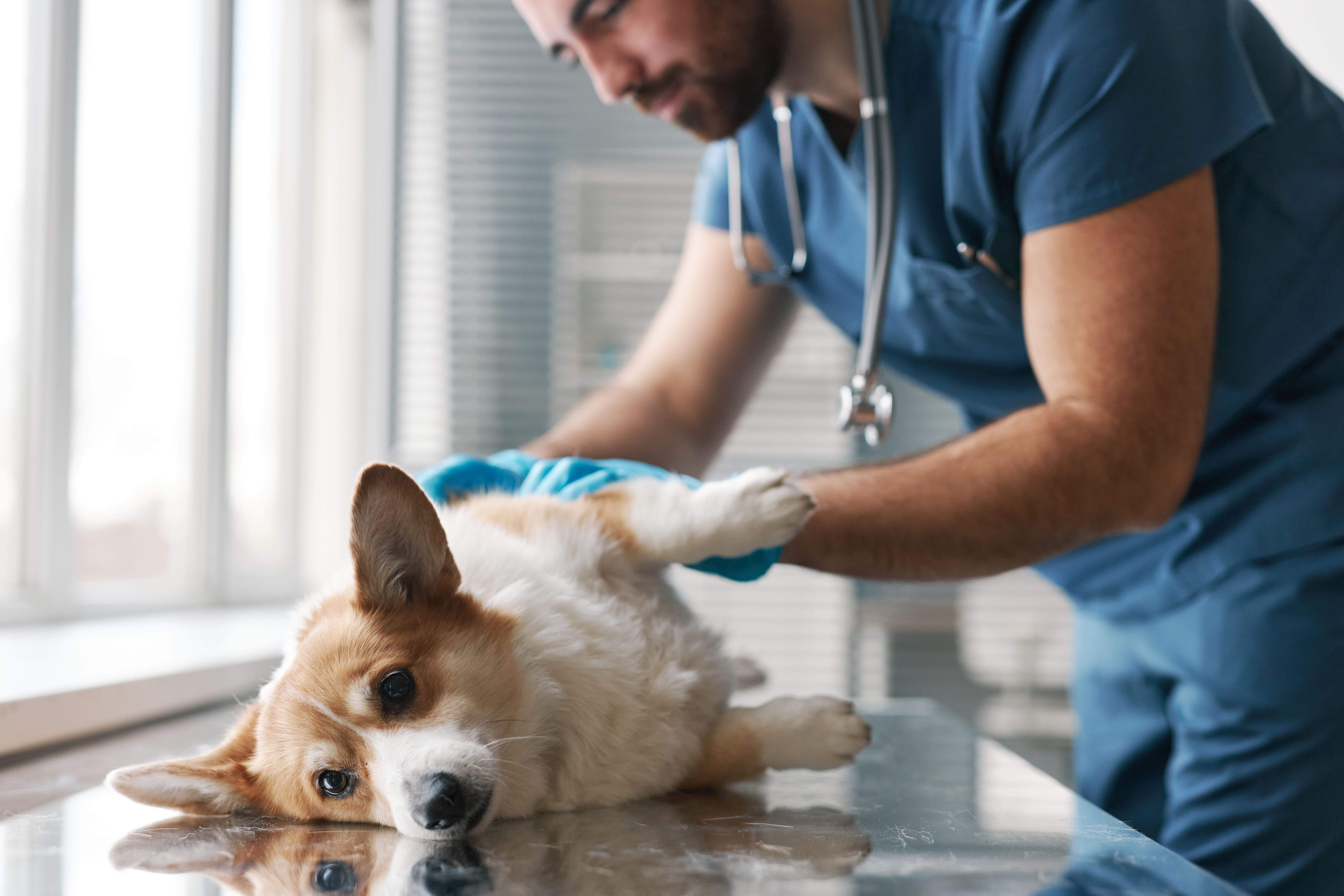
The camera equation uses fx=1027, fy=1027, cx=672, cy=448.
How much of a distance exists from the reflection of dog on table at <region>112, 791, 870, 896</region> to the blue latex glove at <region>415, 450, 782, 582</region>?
0.73 ft

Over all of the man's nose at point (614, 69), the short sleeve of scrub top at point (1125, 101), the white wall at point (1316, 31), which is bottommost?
the short sleeve of scrub top at point (1125, 101)

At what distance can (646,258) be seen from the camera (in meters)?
3.23

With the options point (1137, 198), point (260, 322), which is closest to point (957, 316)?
point (1137, 198)

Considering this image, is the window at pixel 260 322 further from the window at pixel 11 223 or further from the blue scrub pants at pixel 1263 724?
the blue scrub pants at pixel 1263 724

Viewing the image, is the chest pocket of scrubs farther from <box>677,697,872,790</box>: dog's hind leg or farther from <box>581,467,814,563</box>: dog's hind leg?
<box>677,697,872,790</box>: dog's hind leg

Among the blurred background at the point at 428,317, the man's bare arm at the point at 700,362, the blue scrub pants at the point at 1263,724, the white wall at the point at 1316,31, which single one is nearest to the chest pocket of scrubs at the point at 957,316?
the man's bare arm at the point at 700,362

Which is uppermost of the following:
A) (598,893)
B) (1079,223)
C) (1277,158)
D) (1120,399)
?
(1277,158)

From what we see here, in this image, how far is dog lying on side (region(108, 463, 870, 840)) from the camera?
0.82m

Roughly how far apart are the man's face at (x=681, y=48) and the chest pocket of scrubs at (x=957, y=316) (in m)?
0.34

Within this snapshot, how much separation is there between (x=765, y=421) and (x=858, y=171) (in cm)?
182

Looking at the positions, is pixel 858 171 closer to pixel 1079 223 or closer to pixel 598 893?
pixel 1079 223

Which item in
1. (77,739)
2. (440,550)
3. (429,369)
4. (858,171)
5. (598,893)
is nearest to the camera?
(598,893)

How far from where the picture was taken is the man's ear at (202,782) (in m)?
0.82

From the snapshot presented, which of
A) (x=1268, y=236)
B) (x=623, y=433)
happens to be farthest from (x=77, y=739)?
(x=1268, y=236)
